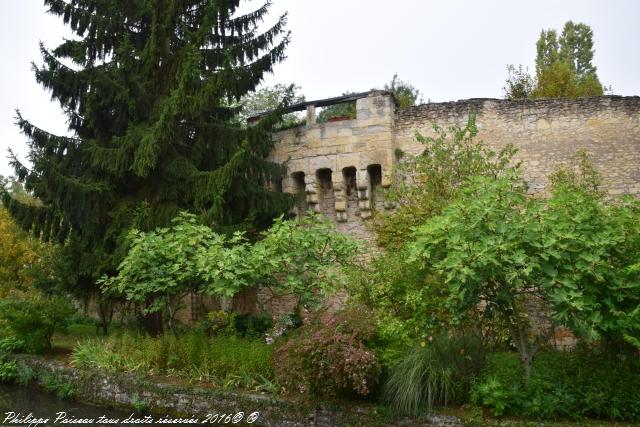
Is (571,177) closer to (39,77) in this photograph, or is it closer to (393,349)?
(393,349)

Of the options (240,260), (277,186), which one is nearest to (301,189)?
(277,186)

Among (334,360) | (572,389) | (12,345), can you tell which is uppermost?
(334,360)

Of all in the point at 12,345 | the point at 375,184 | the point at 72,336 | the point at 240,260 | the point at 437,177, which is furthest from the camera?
the point at 72,336

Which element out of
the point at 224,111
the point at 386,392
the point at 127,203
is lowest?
the point at 386,392

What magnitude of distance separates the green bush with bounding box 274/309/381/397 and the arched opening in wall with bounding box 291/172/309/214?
677 centimetres

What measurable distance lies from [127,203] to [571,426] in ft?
30.7

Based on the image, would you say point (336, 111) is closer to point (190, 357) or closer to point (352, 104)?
point (352, 104)

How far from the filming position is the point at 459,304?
7.15m

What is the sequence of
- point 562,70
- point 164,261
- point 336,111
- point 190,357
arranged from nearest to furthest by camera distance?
point 190,357, point 164,261, point 562,70, point 336,111

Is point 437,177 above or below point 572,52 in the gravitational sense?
below

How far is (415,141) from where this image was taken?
1364 centimetres

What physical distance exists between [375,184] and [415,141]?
141 cm

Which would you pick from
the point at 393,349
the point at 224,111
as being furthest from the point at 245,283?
the point at 224,111

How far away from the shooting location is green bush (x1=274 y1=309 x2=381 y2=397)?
23.3ft
